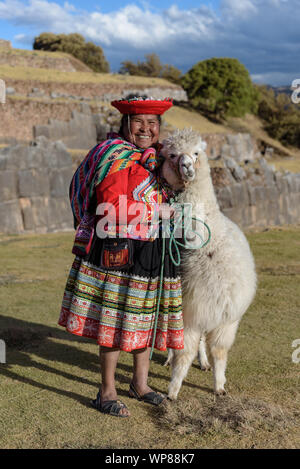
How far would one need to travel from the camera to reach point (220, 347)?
333 centimetres

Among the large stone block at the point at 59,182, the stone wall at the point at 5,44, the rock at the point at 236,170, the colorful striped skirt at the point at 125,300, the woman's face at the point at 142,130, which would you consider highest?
the stone wall at the point at 5,44

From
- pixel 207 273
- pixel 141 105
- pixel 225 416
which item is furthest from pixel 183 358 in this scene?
pixel 141 105

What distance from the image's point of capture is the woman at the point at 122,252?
9.35 feet

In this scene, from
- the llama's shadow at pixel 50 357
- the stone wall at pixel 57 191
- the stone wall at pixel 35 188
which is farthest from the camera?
the stone wall at pixel 57 191

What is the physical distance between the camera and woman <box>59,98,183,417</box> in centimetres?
285

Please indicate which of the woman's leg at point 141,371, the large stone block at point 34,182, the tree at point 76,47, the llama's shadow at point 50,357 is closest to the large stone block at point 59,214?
the large stone block at point 34,182

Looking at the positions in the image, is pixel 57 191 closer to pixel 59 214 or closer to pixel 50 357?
pixel 59 214

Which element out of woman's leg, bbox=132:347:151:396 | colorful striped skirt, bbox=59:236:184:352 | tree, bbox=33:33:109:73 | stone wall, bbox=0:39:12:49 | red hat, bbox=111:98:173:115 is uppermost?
tree, bbox=33:33:109:73

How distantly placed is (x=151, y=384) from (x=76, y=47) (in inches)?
1921

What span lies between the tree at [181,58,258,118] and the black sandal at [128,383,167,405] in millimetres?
38224

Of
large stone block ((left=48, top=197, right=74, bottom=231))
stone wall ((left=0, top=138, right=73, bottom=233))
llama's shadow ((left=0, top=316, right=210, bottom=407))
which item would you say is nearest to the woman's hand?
llama's shadow ((left=0, top=316, right=210, bottom=407))

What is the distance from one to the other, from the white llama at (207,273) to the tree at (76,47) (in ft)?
157

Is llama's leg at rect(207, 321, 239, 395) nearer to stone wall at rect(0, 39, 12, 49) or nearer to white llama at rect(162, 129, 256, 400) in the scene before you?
white llama at rect(162, 129, 256, 400)

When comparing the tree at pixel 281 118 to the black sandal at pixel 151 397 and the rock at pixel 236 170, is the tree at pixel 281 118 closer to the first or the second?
the rock at pixel 236 170
